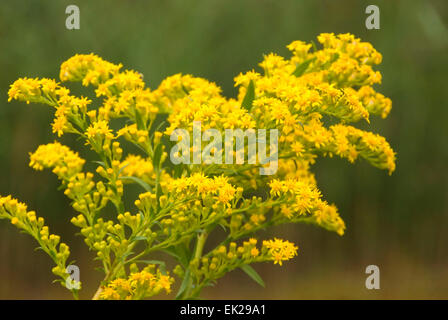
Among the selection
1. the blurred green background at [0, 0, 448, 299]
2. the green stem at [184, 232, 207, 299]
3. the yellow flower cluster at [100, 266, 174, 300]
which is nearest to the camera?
the yellow flower cluster at [100, 266, 174, 300]

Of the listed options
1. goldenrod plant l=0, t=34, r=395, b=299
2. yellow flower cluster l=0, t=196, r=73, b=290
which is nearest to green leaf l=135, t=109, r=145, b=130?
goldenrod plant l=0, t=34, r=395, b=299

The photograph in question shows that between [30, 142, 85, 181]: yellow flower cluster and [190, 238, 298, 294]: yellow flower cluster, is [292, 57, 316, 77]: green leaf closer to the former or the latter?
[190, 238, 298, 294]: yellow flower cluster

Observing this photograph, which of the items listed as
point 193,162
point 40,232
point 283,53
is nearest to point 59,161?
point 40,232

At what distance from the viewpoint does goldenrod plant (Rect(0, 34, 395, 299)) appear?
3.12 feet

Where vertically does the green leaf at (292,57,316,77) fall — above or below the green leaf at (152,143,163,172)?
above

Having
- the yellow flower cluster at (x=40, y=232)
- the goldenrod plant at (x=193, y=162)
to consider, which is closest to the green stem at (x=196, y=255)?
the goldenrod plant at (x=193, y=162)

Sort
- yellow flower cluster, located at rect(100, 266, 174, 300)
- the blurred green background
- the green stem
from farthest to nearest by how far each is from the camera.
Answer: the blurred green background → the green stem → yellow flower cluster, located at rect(100, 266, 174, 300)

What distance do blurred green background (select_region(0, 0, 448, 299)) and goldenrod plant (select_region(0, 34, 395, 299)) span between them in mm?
666

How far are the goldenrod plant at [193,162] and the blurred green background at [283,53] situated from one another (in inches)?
26.2

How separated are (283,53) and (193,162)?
0.97 m

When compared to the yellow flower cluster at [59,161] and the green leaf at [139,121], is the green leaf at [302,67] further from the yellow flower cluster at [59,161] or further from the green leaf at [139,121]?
the yellow flower cluster at [59,161]

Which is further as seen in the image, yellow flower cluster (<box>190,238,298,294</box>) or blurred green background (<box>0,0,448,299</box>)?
blurred green background (<box>0,0,448,299</box>)

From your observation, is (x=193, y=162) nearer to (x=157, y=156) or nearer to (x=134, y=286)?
(x=157, y=156)

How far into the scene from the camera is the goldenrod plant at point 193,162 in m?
0.95
